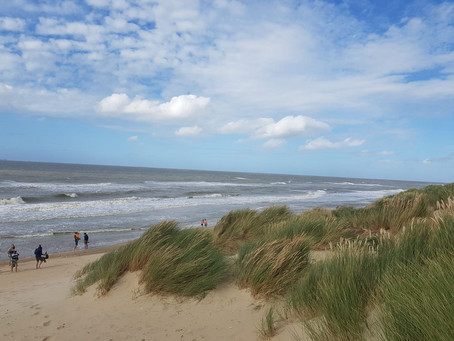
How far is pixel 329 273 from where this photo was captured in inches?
147

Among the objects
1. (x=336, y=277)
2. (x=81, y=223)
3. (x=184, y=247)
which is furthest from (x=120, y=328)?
(x=81, y=223)

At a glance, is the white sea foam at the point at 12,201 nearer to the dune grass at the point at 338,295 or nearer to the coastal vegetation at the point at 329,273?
the coastal vegetation at the point at 329,273

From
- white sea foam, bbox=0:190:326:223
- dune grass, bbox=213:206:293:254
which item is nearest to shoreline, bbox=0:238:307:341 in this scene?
dune grass, bbox=213:206:293:254

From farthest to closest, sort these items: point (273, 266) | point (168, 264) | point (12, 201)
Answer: point (12, 201) < point (168, 264) < point (273, 266)

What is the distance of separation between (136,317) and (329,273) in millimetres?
3068

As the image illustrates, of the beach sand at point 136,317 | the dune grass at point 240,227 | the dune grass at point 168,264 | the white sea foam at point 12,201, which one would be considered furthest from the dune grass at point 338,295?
the white sea foam at point 12,201

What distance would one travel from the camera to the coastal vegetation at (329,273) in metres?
2.56

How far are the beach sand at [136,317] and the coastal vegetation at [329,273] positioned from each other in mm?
179

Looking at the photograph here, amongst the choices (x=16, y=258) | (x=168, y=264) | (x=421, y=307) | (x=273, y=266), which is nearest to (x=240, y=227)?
(x=168, y=264)

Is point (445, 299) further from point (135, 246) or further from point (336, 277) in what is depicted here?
point (135, 246)

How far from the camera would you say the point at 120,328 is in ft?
15.6

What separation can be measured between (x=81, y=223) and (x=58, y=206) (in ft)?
28.9

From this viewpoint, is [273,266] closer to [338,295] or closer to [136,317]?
[338,295]

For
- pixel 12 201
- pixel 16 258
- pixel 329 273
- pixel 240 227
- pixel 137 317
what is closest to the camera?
pixel 329 273
